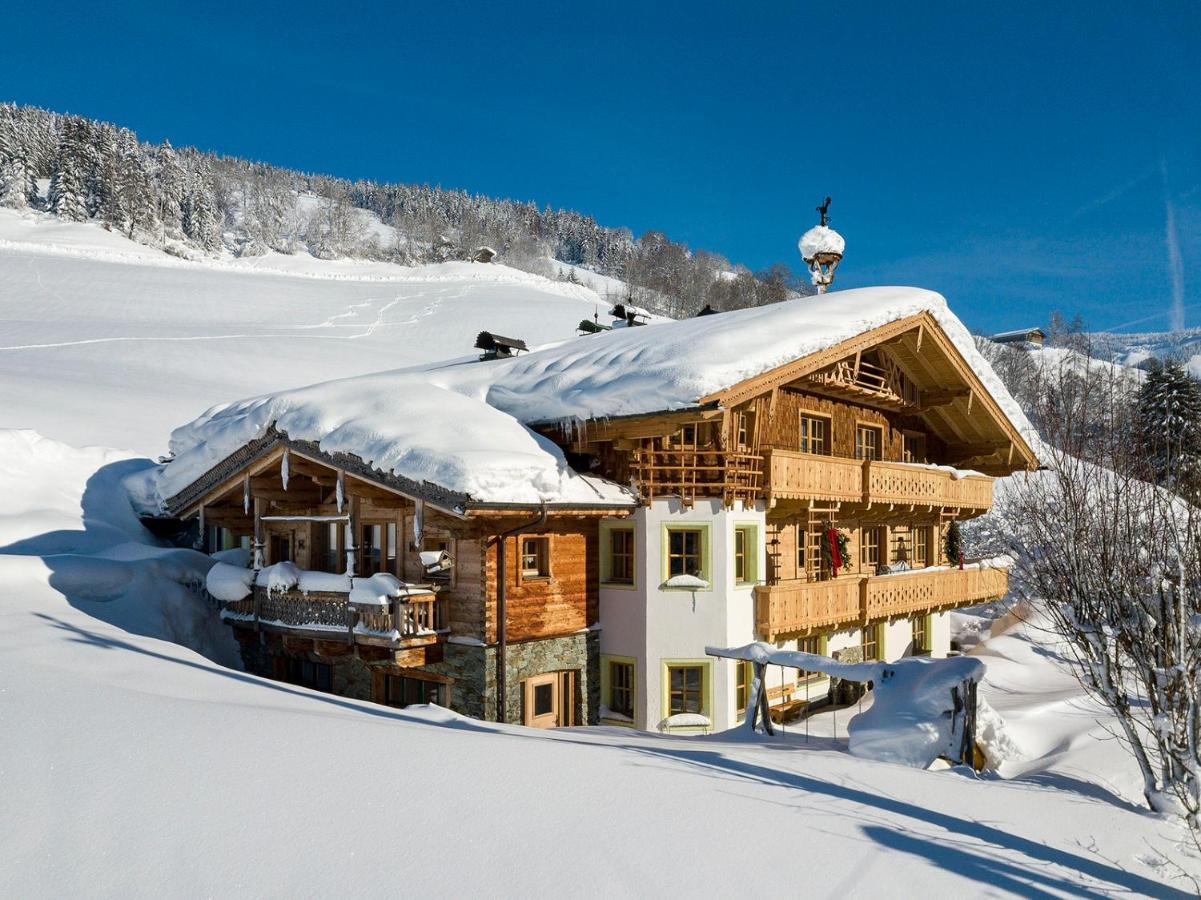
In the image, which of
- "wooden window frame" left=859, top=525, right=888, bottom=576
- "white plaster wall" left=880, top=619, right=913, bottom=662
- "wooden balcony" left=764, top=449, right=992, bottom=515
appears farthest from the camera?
"white plaster wall" left=880, top=619, right=913, bottom=662

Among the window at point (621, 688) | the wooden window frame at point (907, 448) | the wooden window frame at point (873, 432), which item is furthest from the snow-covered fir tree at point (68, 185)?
the window at point (621, 688)

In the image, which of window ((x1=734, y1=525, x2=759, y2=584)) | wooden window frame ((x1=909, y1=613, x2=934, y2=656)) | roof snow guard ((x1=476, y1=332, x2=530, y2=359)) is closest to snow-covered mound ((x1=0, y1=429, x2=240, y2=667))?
roof snow guard ((x1=476, y1=332, x2=530, y2=359))

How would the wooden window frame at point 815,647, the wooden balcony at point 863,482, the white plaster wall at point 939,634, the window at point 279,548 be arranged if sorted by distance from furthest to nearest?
1. the white plaster wall at point 939,634
2. the wooden window frame at point 815,647
3. the window at point 279,548
4. the wooden balcony at point 863,482

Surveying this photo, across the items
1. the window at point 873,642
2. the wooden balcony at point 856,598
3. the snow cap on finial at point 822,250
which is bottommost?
the window at point 873,642

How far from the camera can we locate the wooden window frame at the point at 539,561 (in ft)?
52.5

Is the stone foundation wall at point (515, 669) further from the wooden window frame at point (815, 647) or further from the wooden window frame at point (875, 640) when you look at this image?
the wooden window frame at point (875, 640)

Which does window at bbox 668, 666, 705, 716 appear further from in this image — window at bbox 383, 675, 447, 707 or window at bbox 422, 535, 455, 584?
window at bbox 422, 535, 455, 584

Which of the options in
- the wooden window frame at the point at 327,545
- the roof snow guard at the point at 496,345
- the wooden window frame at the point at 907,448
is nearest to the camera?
the wooden window frame at the point at 327,545

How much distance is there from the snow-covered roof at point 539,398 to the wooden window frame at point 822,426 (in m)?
2.61

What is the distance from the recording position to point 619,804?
707 centimetres

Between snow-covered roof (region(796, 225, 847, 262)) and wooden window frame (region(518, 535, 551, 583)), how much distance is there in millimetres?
13146

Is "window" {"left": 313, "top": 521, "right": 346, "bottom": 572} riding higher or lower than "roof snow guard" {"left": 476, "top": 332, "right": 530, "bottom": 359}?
lower

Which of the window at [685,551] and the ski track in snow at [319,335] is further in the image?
the ski track in snow at [319,335]

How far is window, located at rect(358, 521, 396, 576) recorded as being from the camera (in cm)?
1691
